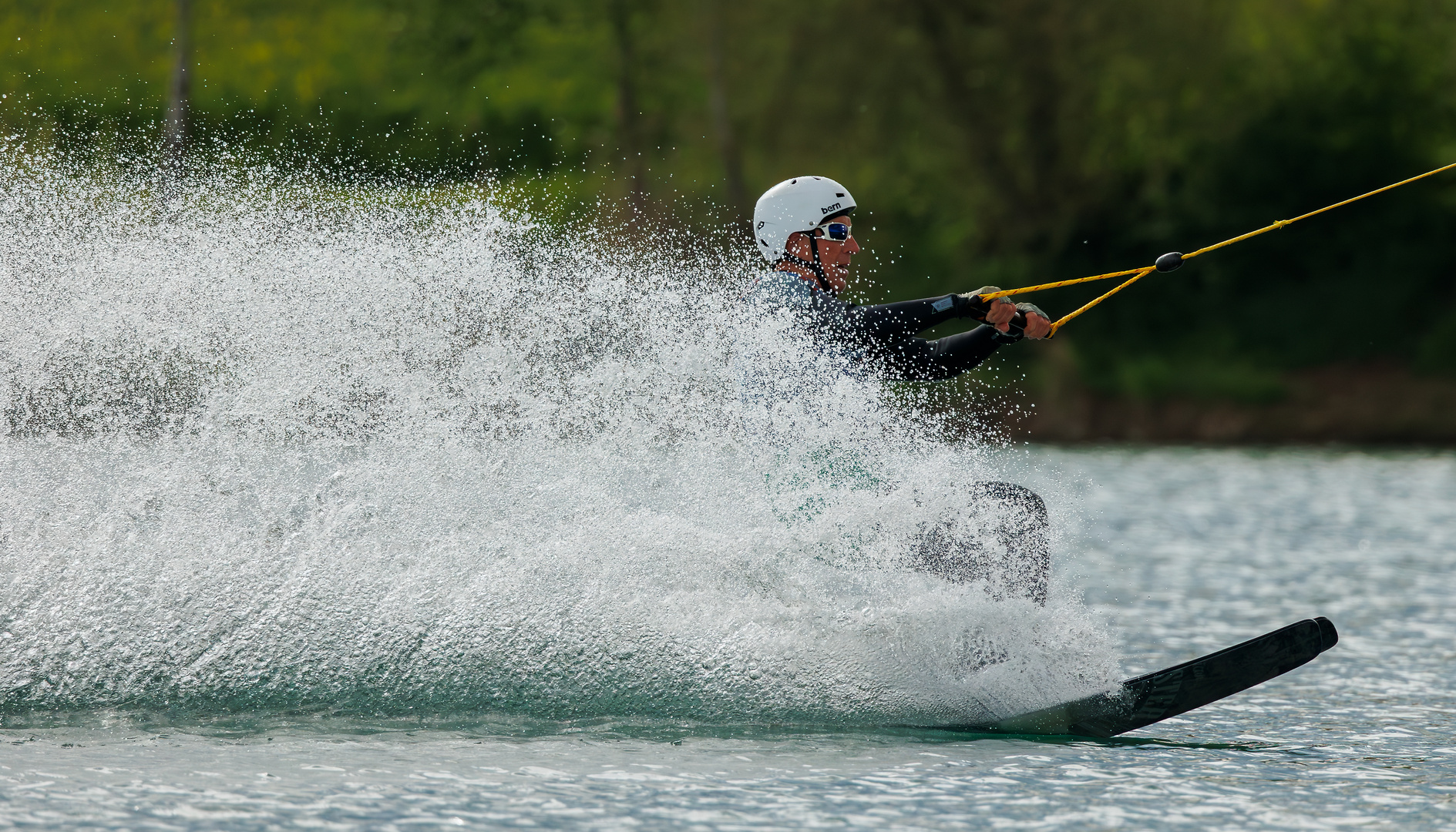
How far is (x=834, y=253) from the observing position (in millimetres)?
6328

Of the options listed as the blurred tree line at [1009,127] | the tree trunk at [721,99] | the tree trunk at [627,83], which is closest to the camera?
the blurred tree line at [1009,127]

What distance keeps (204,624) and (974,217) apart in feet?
90.9

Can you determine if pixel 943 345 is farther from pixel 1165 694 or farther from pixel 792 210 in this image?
pixel 1165 694

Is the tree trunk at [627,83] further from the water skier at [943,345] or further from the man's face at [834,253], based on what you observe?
the water skier at [943,345]

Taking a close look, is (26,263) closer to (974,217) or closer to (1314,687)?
(1314,687)

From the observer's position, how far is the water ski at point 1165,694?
19.7 feet

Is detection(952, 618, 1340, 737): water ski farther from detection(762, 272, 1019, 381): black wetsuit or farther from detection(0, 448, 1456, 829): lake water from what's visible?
detection(762, 272, 1019, 381): black wetsuit

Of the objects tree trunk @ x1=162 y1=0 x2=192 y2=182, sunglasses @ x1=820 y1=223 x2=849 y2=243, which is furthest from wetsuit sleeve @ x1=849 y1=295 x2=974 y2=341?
tree trunk @ x1=162 y1=0 x2=192 y2=182

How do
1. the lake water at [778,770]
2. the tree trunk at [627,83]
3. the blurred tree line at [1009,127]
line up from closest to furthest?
the lake water at [778,770] < the blurred tree line at [1009,127] < the tree trunk at [627,83]

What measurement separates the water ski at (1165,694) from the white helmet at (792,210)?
5.77 ft

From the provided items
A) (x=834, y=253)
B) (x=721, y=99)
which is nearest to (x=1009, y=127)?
(x=721, y=99)

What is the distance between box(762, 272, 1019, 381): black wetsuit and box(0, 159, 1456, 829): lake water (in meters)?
0.12

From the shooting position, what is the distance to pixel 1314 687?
736 centimetres

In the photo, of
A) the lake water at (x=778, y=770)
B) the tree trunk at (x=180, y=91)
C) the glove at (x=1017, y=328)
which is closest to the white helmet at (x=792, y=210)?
the glove at (x=1017, y=328)
